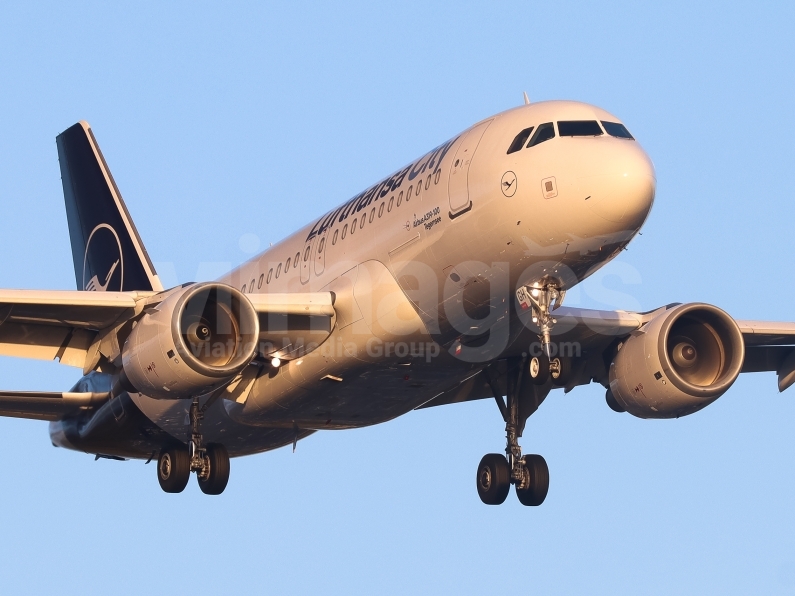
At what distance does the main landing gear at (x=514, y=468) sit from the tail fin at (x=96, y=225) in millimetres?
9663

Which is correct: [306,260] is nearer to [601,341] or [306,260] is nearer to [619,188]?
[601,341]

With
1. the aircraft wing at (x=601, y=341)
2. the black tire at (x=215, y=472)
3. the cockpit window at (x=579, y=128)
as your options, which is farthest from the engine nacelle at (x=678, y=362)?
the black tire at (x=215, y=472)

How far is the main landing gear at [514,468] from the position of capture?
34.0 meters

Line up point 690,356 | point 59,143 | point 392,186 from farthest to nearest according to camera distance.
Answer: point 59,143 < point 690,356 < point 392,186

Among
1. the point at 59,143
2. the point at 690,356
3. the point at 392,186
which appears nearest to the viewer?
the point at 392,186

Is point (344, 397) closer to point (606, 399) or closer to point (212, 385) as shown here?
point (212, 385)

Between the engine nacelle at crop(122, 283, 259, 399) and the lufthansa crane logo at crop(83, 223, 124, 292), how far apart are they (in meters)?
10.0

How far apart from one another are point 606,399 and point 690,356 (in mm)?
2158

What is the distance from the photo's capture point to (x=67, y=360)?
3188 centimetres

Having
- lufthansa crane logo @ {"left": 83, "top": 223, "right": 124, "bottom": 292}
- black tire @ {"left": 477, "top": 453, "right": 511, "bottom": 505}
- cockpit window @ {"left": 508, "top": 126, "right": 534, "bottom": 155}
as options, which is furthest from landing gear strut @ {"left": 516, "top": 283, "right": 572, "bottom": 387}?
lufthansa crane logo @ {"left": 83, "top": 223, "right": 124, "bottom": 292}

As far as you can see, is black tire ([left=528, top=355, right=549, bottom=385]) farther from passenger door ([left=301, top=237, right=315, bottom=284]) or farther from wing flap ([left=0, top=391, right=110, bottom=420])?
wing flap ([left=0, top=391, right=110, bottom=420])

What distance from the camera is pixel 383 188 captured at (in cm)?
3075

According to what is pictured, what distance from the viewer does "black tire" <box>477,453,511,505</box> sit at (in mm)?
33966

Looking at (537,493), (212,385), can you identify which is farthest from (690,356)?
(212,385)
